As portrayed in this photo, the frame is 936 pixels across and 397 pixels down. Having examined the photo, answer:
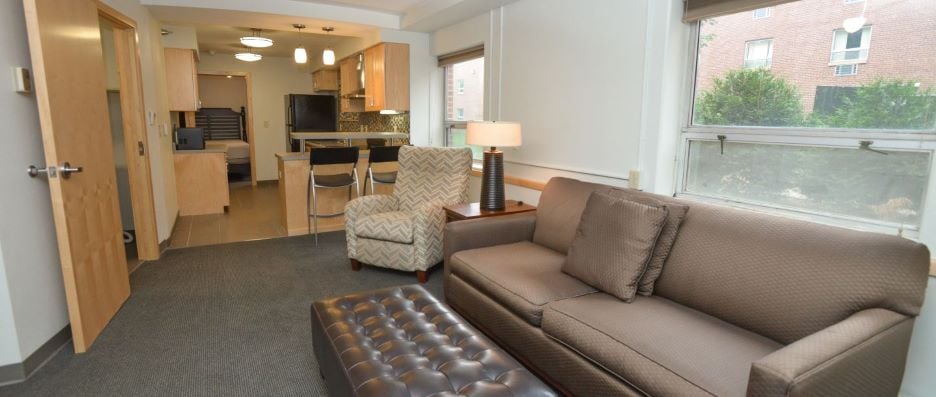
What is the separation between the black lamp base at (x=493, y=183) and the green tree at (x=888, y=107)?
72.2 inches

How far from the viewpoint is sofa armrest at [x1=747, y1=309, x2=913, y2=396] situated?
120cm

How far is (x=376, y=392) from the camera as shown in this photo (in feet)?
4.59

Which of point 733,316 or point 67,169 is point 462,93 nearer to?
point 67,169

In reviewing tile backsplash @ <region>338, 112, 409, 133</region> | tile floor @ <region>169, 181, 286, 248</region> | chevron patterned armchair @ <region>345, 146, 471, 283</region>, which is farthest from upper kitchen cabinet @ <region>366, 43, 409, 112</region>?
tile floor @ <region>169, 181, 286, 248</region>

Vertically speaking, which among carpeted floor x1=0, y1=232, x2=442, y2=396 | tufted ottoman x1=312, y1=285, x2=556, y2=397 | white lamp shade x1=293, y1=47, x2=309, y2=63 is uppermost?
white lamp shade x1=293, y1=47, x2=309, y2=63

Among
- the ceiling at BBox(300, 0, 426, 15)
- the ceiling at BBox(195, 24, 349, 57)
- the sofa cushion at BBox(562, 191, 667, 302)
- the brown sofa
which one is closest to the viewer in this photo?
the brown sofa

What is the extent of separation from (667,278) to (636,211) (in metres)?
0.33

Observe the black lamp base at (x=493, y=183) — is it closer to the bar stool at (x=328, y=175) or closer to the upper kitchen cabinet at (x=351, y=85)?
the bar stool at (x=328, y=175)

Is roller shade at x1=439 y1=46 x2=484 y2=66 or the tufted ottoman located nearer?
the tufted ottoman

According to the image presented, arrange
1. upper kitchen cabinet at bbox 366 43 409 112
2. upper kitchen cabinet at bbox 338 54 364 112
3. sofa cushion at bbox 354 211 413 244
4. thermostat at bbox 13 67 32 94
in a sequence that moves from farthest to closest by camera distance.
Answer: upper kitchen cabinet at bbox 338 54 364 112
upper kitchen cabinet at bbox 366 43 409 112
sofa cushion at bbox 354 211 413 244
thermostat at bbox 13 67 32 94

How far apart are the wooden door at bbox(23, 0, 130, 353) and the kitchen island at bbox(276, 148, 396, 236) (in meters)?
1.81

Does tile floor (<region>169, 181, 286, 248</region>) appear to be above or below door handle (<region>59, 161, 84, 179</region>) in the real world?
below

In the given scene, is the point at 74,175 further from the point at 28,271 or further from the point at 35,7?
the point at 35,7

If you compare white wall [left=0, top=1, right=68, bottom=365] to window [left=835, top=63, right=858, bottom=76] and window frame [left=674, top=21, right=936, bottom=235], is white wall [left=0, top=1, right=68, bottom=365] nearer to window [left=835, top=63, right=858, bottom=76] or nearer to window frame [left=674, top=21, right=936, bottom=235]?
window frame [left=674, top=21, right=936, bottom=235]
